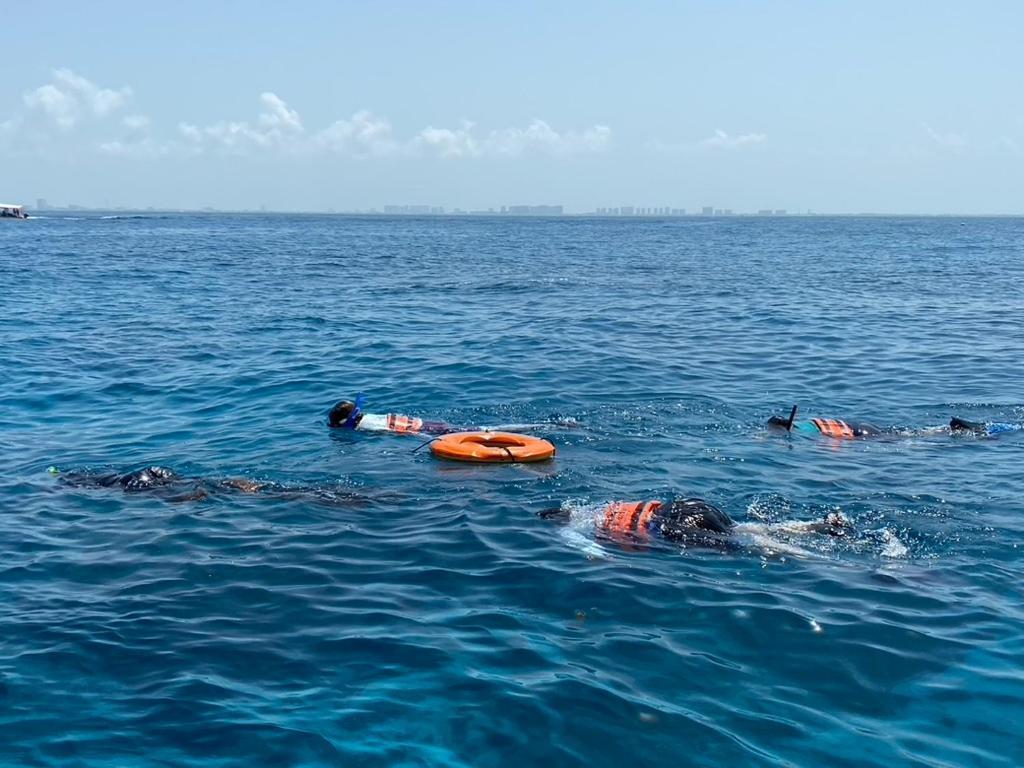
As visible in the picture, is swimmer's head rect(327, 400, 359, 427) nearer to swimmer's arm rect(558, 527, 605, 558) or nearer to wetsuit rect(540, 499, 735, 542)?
swimmer's arm rect(558, 527, 605, 558)

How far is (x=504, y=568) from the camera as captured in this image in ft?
32.0

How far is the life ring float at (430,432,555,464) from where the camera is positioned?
44.3 ft

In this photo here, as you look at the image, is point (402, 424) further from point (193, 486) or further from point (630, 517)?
point (630, 517)

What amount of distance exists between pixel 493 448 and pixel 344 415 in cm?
337

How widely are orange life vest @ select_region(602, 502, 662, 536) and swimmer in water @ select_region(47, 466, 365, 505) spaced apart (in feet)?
11.1

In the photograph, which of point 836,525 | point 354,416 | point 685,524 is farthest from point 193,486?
point 836,525

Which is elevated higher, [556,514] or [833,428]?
[833,428]

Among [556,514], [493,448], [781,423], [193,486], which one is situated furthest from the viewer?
[781,423]

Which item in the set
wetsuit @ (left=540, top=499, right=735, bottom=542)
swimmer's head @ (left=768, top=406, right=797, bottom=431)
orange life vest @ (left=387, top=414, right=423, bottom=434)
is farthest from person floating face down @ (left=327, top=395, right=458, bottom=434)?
wetsuit @ (left=540, top=499, right=735, bottom=542)

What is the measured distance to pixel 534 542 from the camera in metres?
10.5

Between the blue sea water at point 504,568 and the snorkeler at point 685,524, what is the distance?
272 millimetres

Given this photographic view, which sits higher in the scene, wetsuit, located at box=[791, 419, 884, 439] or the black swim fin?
wetsuit, located at box=[791, 419, 884, 439]

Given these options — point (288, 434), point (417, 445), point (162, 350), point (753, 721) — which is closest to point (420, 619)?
point (753, 721)

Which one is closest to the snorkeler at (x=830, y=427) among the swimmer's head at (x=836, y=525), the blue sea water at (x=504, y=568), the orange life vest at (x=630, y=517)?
the blue sea water at (x=504, y=568)
